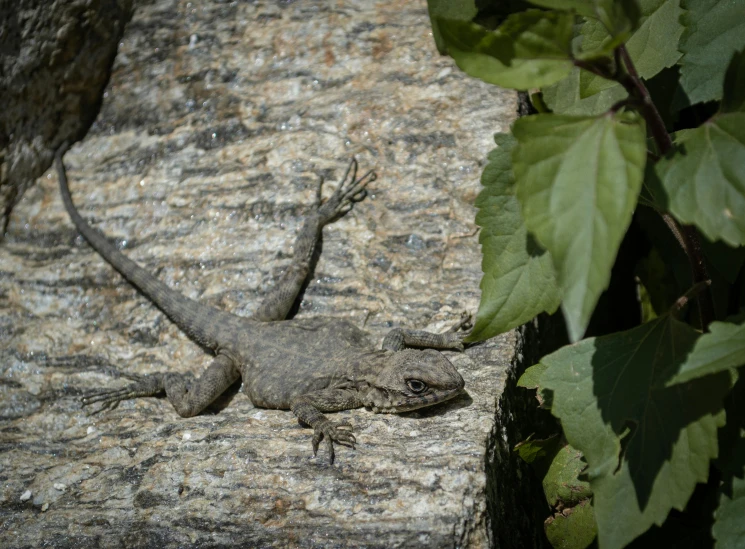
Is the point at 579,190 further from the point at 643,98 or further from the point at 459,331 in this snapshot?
the point at 459,331

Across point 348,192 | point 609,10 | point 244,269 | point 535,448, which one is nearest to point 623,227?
point 609,10

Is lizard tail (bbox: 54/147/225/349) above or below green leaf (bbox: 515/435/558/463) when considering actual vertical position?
below

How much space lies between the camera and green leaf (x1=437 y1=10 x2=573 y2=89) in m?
2.15

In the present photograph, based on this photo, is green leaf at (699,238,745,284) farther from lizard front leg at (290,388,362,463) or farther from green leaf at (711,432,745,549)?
lizard front leg at (290,388,362,463)

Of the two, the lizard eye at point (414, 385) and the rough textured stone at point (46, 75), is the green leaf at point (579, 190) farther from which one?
the rough textured stone at point (46, 75)

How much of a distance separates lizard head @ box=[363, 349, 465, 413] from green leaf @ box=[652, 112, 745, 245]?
1911 mm

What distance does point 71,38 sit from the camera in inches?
223

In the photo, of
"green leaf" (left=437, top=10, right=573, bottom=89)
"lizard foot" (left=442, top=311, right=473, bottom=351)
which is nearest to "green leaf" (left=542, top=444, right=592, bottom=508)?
"lizard foot" (left=442, top=311, right=473, bottom=351)

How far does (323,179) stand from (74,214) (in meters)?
2.00

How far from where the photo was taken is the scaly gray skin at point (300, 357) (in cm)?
409

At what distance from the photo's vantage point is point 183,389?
458 centimetres

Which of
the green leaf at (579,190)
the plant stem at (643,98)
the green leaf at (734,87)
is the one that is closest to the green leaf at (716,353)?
the green leaf at (579,190)

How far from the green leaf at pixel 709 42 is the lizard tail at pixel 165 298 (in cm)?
326

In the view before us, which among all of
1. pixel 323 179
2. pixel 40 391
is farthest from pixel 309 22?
pixel 40 391
